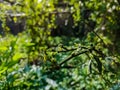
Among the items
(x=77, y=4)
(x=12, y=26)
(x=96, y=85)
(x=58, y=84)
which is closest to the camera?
(x=96, y=85)

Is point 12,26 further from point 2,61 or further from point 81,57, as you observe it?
point 2,61

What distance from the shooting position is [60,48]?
150cm

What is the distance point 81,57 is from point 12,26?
2.76m

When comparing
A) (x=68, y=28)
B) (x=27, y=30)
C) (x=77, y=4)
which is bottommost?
(x=68, y=28)

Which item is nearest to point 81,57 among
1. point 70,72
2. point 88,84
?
point 88,84

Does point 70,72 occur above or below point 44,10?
below

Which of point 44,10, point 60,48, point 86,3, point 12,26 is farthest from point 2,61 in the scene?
point 12,26

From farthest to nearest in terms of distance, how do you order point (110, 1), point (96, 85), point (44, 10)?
point (44, 10) < point (110, 1) < point (96, 85)

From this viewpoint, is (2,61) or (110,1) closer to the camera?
(2,61)

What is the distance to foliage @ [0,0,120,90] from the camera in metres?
1.83

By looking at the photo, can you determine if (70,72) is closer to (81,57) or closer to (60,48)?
(81,57)

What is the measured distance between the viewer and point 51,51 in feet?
5.19

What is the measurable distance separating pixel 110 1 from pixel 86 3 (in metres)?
0.23

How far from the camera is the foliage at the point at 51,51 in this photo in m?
1.83
